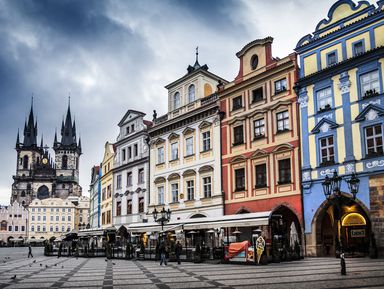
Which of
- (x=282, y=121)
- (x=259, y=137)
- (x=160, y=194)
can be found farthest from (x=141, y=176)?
(x=282, y=121)

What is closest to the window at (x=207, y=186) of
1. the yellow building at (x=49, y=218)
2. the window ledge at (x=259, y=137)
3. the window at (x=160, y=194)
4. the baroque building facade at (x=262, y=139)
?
the baroque building facade at (x=262, y=139)

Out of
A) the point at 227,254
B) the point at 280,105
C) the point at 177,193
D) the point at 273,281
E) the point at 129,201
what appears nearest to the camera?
the point at 273,281

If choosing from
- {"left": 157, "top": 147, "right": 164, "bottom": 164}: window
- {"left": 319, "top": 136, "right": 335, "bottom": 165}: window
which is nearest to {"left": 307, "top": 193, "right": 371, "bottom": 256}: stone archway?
{"left": 319, "top": 136, "right": 335, "bottom": 165}: window

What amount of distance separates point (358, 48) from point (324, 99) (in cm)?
382

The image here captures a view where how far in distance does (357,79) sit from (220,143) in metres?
12.7

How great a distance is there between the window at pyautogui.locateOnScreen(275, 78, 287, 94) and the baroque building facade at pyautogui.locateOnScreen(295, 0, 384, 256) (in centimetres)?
150

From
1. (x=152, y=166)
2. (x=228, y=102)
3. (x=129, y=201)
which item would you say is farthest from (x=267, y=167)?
(x=129, y=201)

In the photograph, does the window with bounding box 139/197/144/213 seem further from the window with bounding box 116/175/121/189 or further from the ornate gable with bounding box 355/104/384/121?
the ornate gable with bounding box 355/104/384/121

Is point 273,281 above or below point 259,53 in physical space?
below

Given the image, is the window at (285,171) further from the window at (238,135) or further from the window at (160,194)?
the window at (160,194)

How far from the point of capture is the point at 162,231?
33250 millimetres

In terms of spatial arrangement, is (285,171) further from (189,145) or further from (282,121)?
(189,145)

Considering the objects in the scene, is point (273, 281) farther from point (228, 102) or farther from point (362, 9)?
point (228, 102)

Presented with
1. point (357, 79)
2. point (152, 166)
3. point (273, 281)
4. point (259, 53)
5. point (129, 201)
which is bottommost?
point (273, 281)
